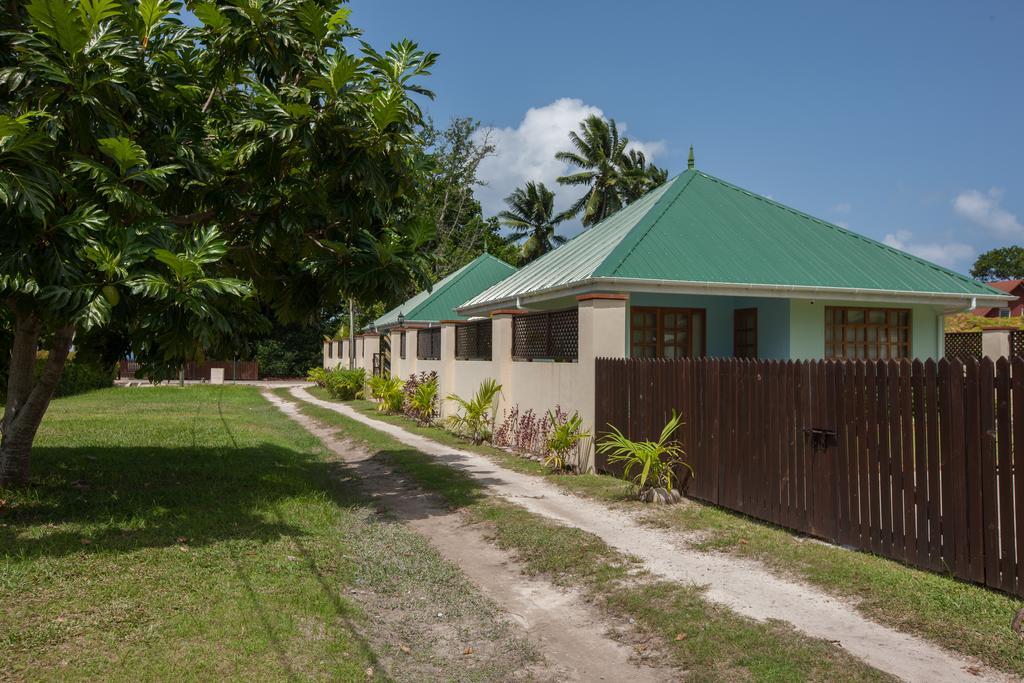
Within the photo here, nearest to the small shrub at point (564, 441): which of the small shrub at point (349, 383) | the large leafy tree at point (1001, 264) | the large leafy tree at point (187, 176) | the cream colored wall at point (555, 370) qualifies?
the cream colored wall at point (555, 370)

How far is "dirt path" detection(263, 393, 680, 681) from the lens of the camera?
4.61 m

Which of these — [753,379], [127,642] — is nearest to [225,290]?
[127,642]

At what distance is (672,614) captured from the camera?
5.32 meters

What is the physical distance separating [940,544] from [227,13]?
7946 mm

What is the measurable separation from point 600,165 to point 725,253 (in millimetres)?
34246

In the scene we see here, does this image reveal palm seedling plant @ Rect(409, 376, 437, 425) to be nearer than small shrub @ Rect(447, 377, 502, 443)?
No

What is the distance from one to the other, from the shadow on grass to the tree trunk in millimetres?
343

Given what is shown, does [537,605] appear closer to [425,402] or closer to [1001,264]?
[425,402]

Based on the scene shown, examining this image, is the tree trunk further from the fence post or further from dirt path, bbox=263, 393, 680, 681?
the fence post

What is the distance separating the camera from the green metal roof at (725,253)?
1262 centimetres

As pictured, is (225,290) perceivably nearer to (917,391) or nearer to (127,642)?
(127,642)

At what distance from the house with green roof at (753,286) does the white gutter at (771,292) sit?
28mm

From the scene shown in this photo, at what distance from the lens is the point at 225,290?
639 cm

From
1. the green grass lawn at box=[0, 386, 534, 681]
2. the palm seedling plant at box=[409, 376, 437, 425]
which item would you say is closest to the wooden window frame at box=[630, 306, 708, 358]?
the green grass lawn at box=[0, 386, 534, 681]
